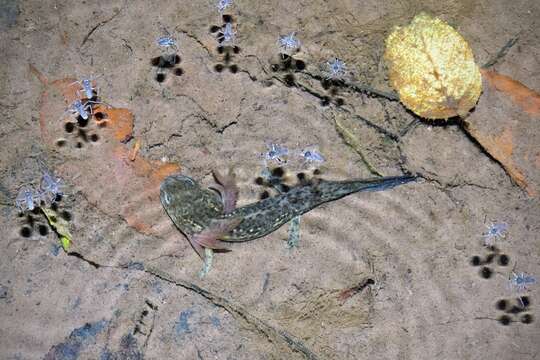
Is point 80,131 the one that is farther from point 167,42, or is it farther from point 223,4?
point 223,4

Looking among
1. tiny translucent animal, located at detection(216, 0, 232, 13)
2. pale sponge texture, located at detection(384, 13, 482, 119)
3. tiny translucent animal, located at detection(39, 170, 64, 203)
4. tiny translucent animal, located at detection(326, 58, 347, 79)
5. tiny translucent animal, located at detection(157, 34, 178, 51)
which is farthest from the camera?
tiny translucent animal, located at detection(216, 0, 232, 13)

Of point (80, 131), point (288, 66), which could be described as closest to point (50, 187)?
point (80, 131)

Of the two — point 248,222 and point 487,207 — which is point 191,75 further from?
point 487,207

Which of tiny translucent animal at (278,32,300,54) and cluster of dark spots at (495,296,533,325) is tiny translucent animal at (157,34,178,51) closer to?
tiny translucent animal at (278,32,300,54)

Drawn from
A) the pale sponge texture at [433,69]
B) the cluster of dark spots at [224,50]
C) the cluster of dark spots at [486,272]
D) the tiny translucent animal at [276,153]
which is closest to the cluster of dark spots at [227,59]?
the cluster of dark spots at [224,50]

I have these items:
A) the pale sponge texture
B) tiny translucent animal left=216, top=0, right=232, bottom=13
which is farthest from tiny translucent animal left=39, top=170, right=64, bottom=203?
the pale sponge texture

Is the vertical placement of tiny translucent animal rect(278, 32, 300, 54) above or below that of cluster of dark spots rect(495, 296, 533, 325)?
above
